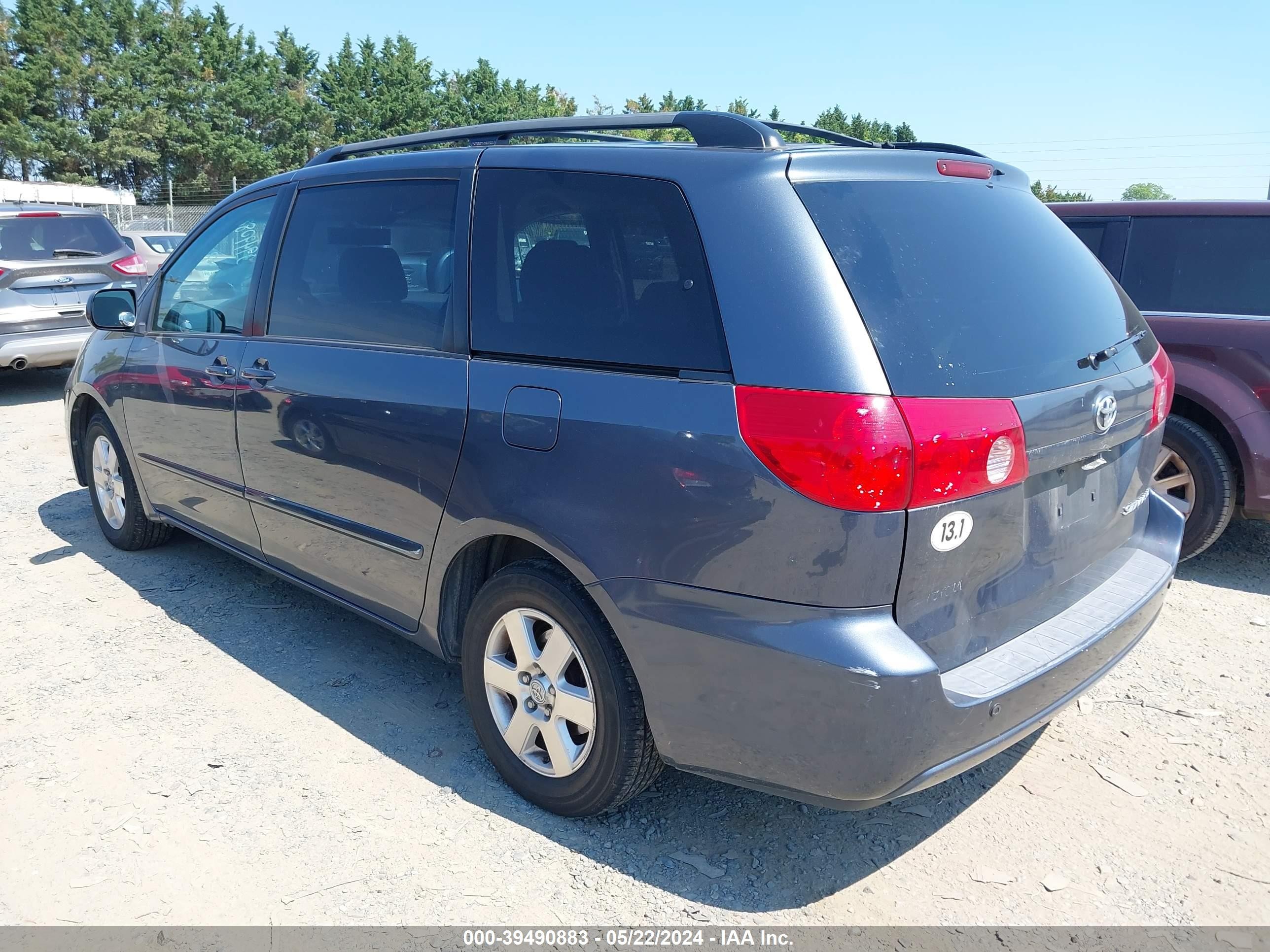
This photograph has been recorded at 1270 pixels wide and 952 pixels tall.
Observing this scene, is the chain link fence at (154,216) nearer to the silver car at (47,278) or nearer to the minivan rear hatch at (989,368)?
the silver car at (47,278)

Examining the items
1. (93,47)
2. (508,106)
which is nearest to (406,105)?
(508,106)

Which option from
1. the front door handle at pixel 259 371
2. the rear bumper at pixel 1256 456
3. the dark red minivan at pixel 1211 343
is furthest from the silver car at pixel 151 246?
the rear bumper at pixel 1256 456

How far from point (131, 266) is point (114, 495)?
5890 mm

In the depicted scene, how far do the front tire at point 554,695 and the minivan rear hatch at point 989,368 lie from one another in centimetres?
80

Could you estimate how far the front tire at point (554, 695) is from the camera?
2.49 meters

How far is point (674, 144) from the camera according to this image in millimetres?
2594

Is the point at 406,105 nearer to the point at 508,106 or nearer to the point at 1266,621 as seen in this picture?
the point at 508,106

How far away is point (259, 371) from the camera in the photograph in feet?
11.8

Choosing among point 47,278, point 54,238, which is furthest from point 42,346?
point 54,238

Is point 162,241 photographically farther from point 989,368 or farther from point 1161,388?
point 989,368

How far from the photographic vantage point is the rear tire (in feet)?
14.9

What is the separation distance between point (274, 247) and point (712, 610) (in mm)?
2492

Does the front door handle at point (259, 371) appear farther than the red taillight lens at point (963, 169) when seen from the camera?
Yes
